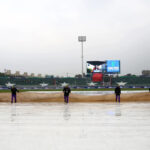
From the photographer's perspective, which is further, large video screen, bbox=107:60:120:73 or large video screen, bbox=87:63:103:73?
large video screen, bbox=107:60:120:73

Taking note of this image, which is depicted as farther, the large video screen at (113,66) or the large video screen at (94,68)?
the large video screen at (113,66)

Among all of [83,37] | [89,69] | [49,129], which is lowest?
[49,129]

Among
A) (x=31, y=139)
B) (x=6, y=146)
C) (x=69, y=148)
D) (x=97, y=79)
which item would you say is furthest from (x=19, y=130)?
(x=97, y=79)

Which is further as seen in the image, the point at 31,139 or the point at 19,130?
the point at 19,130

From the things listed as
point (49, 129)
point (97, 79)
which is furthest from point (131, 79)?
point (49, 129)

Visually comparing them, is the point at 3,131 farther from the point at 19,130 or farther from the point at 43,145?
the point at 43,145

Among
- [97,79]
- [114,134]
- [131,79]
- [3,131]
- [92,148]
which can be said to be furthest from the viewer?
[131,79]

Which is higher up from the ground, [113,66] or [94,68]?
[113,66]

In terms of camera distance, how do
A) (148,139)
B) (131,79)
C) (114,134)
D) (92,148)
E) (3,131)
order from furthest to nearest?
(131,79), (3,131), (114,134), (148,139), (92,148)

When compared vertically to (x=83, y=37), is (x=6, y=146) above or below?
below

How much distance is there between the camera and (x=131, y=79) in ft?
231

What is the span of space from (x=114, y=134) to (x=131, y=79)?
2541 inches

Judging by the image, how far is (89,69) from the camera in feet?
214

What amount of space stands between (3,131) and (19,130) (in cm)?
53
